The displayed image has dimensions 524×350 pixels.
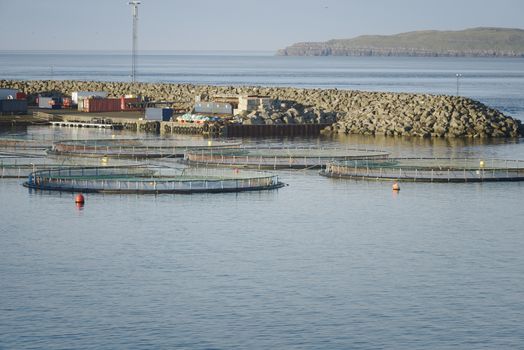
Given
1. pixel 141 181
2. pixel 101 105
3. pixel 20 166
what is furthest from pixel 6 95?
pixel 141 181

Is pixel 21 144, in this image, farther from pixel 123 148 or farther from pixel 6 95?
pixel 6 95

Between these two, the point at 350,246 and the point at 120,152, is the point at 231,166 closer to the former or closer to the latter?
the point at 120,152

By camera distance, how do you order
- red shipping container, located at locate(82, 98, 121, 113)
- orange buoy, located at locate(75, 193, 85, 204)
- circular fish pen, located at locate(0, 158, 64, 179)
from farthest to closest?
red shipping container, located at locate(82, 98, 121, 113), circular fish pen, located at locate(0, 158, 64, 179), orange buoy, located at locate(75, 193, 85, 204)

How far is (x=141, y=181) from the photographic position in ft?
278

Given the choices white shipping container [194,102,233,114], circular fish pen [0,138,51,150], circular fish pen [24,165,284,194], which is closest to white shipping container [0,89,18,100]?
white shipping container [194,102,233,114]

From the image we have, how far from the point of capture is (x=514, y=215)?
78.9m

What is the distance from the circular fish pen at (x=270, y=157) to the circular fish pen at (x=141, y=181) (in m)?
8.29

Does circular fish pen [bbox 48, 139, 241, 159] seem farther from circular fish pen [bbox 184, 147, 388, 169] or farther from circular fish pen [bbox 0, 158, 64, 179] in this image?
circular fish pen [bbox 0, 158, 64, 179]

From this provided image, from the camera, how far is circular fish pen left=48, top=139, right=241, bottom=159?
4186 inches

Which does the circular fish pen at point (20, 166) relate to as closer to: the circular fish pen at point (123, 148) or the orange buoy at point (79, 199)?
the circular fish pen at point (123, 148)

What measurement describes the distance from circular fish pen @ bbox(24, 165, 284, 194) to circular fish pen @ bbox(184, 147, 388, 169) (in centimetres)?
829

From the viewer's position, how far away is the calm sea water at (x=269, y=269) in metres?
49.7

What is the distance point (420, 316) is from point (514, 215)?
28.4 metres

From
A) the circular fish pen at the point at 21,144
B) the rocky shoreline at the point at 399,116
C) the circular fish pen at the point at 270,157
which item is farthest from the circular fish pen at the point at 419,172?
the rocky shoreline at the point at 399,116
